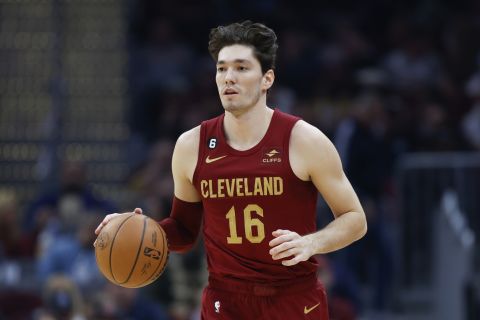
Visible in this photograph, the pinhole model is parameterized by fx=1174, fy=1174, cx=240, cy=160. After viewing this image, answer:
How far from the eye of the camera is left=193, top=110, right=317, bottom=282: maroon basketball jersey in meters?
6.19

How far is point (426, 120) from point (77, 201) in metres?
4.02

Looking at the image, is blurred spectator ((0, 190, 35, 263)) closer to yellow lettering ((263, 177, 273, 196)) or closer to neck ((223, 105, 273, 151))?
neck ((223, 105, 273, 151))

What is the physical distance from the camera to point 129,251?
630 centimetres

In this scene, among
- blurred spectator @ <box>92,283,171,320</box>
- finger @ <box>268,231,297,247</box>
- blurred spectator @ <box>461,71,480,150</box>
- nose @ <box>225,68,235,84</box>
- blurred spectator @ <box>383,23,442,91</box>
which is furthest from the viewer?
blurred spectator @ <box>383,23,442,91</box>

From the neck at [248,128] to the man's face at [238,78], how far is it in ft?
0.30

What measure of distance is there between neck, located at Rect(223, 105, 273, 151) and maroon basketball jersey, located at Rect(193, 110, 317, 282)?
0.12 feet

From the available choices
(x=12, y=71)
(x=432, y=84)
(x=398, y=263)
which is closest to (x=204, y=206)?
(x=398, y=263)

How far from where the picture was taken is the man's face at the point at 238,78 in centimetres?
615

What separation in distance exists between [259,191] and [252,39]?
0.81m

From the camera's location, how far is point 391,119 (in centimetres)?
1329

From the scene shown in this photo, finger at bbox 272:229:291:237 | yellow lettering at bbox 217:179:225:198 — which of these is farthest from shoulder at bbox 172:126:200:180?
finger at bbox 272:229:291:237

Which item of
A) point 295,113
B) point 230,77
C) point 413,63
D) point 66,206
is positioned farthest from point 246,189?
point 413,63

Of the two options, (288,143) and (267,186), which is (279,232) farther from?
(288,143)

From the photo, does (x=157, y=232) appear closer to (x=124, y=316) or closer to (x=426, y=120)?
(x=124, y=316)
